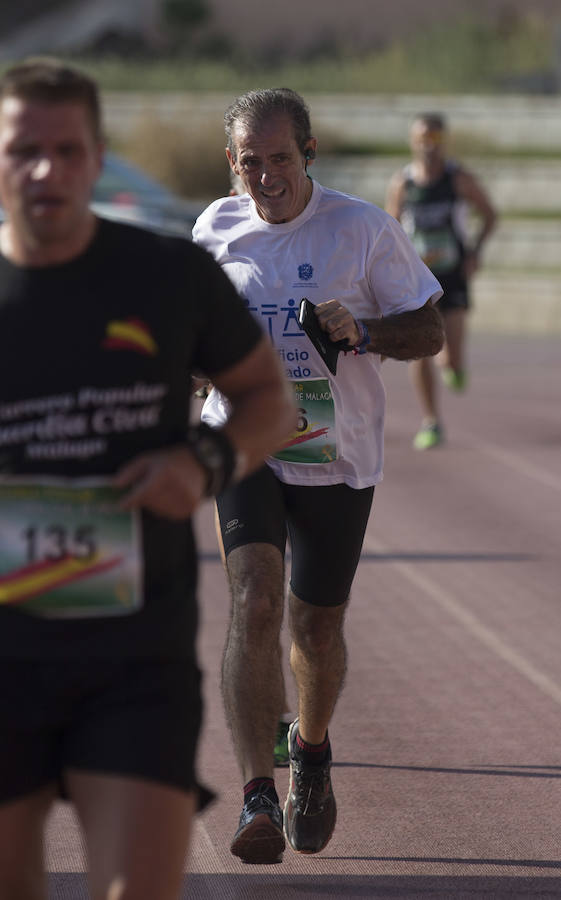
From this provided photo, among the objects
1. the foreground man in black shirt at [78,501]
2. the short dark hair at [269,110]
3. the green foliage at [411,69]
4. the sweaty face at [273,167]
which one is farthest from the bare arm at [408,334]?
the green foliage at [411,69]

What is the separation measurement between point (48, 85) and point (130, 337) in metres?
0.44

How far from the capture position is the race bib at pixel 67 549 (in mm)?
2725

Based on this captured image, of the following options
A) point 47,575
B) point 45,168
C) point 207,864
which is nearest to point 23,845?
point 47,575

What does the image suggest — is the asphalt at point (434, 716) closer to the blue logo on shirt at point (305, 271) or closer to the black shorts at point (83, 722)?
the black shorts at point (83, 722)

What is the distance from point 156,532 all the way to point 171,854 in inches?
21.3

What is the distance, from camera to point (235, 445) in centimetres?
288

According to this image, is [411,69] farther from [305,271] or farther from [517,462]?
[305,271]

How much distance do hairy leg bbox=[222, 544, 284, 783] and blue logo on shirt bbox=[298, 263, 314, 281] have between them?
733mm

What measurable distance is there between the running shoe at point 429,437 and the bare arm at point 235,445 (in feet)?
28.8

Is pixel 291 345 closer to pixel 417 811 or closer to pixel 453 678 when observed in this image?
pixel 417 811

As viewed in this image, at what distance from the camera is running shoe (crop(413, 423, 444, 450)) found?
11719mm

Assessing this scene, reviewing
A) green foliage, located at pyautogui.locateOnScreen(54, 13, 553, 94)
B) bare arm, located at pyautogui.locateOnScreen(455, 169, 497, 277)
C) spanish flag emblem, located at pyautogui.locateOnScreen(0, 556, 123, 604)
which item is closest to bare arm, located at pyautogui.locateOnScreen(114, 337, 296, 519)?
spanish flag emblem, located at pyautogui.locateOnScreen(0, 556, 123, 604)

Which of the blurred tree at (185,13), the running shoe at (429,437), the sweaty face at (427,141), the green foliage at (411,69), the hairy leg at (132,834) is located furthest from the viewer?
the blurred tree at (185,13)

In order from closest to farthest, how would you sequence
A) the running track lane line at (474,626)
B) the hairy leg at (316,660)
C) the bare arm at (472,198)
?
the hairy leg at (316,660) < the running track lane line at (474,626) < the bare arm at (472,198)
